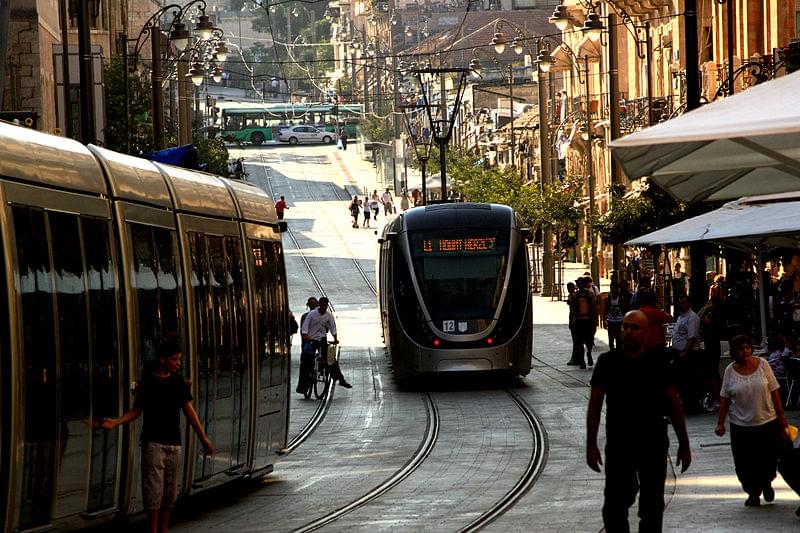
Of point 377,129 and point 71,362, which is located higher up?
point 377,129

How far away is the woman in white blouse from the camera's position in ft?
44.1

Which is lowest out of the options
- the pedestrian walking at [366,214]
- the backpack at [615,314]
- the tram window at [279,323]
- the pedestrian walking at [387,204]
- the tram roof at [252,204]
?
the backpack at [615,314]

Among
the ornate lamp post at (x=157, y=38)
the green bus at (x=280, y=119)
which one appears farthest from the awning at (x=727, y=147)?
the green bus at (x=280, y=119)

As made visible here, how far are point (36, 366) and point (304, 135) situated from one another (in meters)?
139

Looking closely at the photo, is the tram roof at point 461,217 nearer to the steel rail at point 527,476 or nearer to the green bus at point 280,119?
the steel rail at point 527,476

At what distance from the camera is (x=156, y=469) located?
1153 centimetres

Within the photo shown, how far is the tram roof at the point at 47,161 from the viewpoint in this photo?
9430mm

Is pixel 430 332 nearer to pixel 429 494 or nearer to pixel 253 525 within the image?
pixel 429 494

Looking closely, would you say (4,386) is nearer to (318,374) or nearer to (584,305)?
(318,374)

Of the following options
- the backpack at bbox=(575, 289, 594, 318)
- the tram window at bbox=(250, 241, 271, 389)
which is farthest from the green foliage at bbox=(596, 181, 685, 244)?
the tram window at bbox=(250, 241, 271, 389)

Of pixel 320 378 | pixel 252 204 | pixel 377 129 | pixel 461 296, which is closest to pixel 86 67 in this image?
pixel 461 296

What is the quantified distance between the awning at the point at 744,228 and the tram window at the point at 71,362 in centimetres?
974

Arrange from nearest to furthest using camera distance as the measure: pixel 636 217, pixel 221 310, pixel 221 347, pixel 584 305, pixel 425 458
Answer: pixel 221 347 < pixel 221 310 < pixel 425 458 < pixel 584 305 < pixel 636 217

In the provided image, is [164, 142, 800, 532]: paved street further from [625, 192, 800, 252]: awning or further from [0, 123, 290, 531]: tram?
[625, 192, 800, 252]: awning
